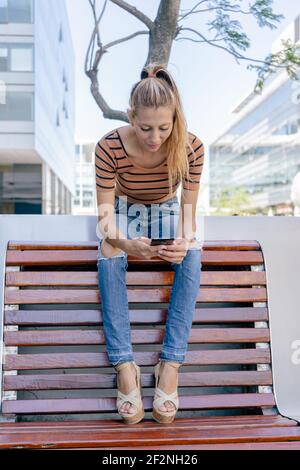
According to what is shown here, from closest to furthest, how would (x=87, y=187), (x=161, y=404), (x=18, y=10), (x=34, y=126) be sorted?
(x=161, y=404), (x=87, y=187), (x=18, y=10), (x=34, y=126)

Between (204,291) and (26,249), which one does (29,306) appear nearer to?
(26,249)

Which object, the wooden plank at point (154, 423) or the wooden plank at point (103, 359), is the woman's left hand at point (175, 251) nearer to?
the wooden plank at point (103, 359)

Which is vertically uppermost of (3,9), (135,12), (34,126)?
(34,126)

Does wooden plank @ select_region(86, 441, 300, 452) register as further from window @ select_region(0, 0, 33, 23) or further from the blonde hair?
window @ select_region(0, 0, 33, 23)

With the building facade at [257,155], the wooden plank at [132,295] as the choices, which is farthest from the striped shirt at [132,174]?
the building facade at [257,155]

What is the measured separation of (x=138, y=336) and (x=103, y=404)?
0.21m

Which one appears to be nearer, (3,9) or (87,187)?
(87,187)

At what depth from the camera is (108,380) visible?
1.55m

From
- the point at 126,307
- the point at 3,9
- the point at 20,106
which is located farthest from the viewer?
the point at 20,106

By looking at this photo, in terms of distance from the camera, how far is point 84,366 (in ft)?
5.11

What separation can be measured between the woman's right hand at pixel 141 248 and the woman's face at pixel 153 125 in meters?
0.24

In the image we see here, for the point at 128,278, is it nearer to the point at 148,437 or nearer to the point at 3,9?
the point at 148,437

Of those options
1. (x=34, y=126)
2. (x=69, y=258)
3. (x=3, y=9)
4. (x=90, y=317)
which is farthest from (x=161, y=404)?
(x=34, y=126)

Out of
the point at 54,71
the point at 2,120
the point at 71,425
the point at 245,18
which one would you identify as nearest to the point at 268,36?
the point at 245,18
